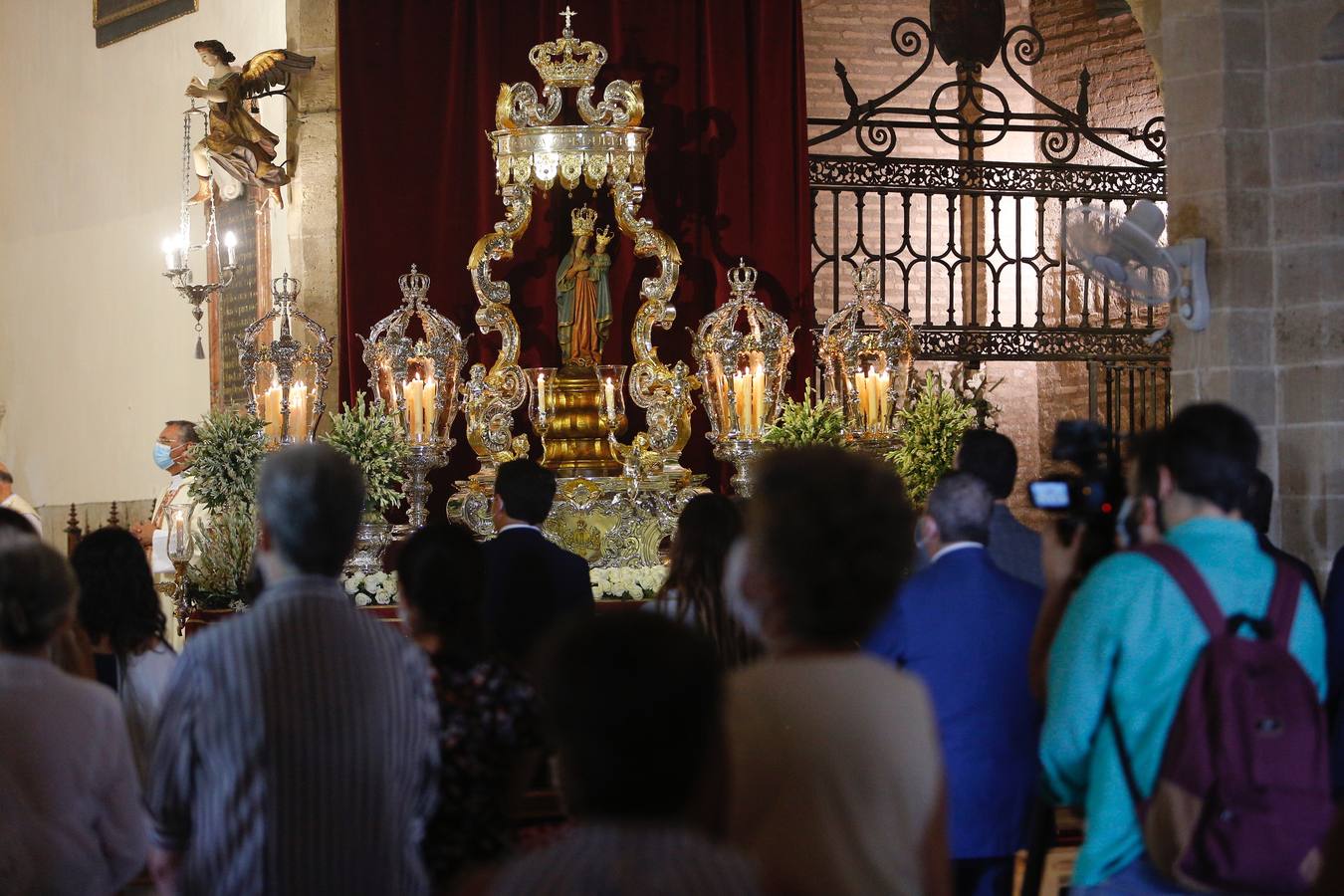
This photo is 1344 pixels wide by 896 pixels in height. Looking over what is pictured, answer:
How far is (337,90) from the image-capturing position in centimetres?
962

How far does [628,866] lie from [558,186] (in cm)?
782

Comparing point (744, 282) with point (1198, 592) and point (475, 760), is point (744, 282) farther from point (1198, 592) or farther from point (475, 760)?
point (475, 760)

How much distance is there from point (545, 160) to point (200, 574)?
96.4 inches

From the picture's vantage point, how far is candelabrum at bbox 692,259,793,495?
8.26 m

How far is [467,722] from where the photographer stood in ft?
10.3

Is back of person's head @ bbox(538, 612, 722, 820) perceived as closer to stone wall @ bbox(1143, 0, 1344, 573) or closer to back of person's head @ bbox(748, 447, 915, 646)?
back of person's head @ bbox(748, 447, 915, 646)

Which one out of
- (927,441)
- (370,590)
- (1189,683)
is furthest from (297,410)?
(1189,683)

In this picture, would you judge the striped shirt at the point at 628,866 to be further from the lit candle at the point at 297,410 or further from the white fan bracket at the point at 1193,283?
the lit candle at the point at 297,410

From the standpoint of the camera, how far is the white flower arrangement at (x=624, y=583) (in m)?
7.82

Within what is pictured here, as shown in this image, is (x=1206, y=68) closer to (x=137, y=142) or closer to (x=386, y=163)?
(x=386, y=163)

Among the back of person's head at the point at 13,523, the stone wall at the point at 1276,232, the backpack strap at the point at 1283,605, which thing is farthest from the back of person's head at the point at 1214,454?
the stone wall at the point at 1276,232

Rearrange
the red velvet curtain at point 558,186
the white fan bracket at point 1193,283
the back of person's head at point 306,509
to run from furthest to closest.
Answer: the red velvet curtain at point 558,186 → the white fan bracket at point 1193,283 → the back of person's head at point 306,509

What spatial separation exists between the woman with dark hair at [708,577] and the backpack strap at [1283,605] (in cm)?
133

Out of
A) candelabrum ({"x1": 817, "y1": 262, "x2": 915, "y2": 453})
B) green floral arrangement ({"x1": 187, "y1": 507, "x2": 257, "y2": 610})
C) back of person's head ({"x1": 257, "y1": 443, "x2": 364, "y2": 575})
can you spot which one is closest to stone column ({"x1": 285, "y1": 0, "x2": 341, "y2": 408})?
green floral arrangement ({"x1": 187, "y1": 507, "x2": 257, "y2": 610})
